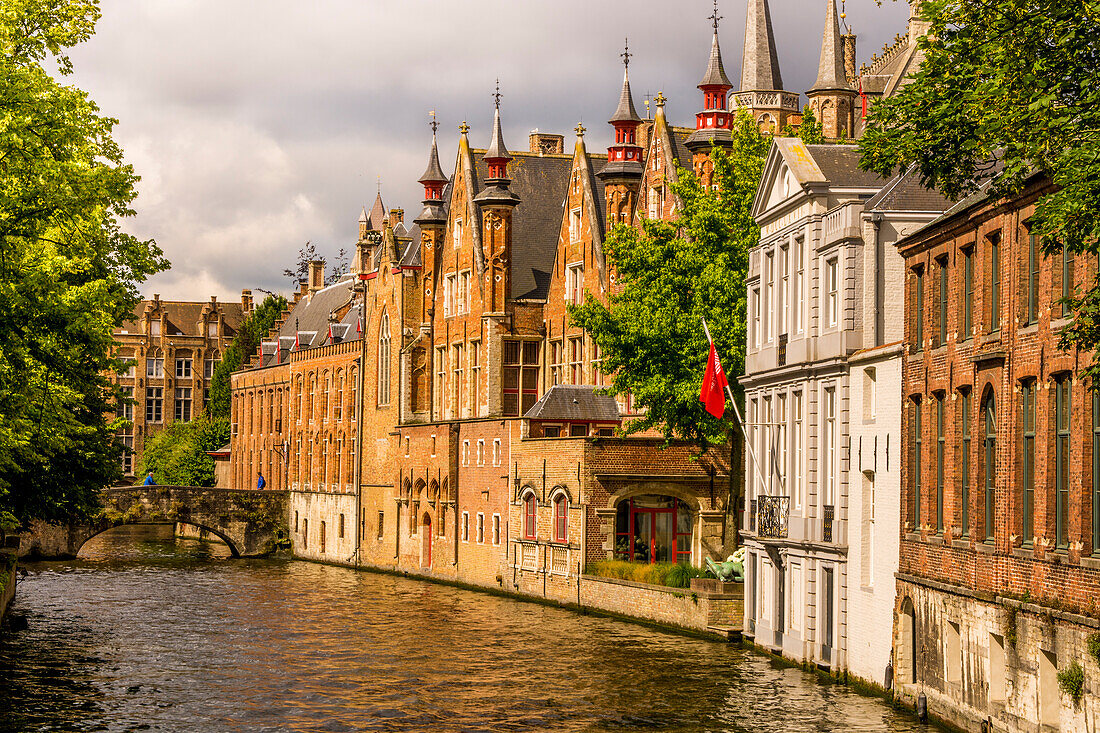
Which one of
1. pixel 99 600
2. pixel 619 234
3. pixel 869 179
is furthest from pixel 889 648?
pixel 99 600

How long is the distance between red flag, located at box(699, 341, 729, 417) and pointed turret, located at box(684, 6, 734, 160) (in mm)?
15869

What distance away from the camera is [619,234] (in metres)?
46.1

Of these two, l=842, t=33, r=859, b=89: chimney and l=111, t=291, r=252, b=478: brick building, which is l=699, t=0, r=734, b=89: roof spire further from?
l=111, t=291, r=252, b=478: brick building

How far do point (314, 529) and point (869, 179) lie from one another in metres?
54.3

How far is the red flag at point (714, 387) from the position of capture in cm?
3834

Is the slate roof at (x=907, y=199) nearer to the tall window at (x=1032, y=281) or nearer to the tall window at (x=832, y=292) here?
the tall window at (x=832, y=292)

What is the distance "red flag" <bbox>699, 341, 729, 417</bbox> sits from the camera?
3834cm

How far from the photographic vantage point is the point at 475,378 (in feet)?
223

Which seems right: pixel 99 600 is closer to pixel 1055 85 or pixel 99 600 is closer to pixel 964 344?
pixel 964 344

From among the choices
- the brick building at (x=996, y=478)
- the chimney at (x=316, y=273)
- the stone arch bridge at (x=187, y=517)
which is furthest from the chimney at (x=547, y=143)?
the brick building at (x=996, y=478)

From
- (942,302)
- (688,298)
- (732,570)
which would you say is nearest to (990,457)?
(942,302)

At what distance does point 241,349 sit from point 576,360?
65.4 meters

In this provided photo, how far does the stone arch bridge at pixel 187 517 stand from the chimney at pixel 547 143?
2402 cm

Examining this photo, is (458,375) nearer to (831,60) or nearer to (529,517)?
(529,517)
